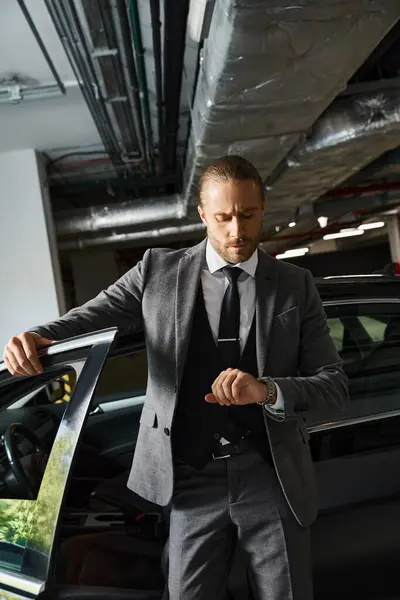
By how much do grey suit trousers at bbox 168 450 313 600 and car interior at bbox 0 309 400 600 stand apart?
0.13 m

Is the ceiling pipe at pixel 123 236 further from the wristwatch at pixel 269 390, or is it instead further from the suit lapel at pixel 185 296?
the wristwatch at pixel 269 390

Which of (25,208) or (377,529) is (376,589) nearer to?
(377,529)

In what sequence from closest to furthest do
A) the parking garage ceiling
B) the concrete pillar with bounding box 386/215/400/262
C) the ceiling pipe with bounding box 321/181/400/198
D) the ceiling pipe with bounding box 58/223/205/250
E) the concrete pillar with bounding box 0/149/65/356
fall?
the parking garage ceiling → the concrete pillar with bounding box 0/149/65/356 → the ceiling pipe with bounding box 58/223/205/250 → the ceiling pipe with bounding box 321/181/400/198 → the concrete pillar with bounding box 386/215/400/262

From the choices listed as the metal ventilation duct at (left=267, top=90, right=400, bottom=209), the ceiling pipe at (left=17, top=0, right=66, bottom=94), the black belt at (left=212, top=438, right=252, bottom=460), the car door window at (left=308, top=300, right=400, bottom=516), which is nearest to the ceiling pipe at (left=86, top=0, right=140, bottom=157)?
the ceiling pipe at (left=17, top=0, right=66, bottom=94)

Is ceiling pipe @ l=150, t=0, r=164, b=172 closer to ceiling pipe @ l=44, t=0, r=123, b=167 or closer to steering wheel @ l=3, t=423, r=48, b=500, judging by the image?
ceiling pipe @ l=44, t=0, r=123, b=167

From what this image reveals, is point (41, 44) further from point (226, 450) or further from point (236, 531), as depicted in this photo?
point (236, 531)

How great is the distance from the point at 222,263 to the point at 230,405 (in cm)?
33

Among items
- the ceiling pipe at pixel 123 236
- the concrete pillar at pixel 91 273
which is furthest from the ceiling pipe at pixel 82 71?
the concrete pillar at pixel 91 273

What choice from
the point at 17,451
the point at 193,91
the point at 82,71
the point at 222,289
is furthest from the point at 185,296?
the point at 193,91

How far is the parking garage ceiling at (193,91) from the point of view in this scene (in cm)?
200

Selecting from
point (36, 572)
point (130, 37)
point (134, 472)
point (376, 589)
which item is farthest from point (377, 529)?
point (130, 37)

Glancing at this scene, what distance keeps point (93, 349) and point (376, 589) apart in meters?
1.24

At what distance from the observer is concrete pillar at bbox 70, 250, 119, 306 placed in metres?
10.3

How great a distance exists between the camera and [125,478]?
2.20 metres
